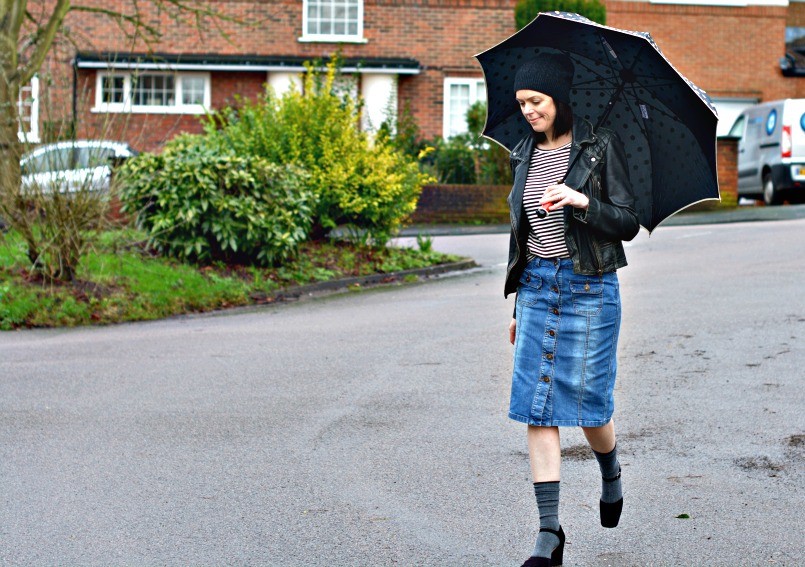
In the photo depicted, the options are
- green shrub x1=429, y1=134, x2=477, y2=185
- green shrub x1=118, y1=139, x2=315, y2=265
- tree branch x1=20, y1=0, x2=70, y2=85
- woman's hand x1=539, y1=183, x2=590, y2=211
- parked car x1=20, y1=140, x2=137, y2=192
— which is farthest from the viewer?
green shrub x1=429, y1=134, x2=477, y2=185

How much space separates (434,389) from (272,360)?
1.73 metres

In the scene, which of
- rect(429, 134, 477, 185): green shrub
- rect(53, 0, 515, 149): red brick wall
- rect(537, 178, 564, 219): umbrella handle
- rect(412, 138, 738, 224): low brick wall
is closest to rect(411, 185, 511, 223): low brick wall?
rect(412, 138, 738, 224): low brick wall

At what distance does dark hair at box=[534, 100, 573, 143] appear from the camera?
4.77 meters

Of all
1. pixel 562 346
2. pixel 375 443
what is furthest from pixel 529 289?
pixel 375 443

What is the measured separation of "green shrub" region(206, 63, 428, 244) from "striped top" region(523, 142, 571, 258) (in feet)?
35.4

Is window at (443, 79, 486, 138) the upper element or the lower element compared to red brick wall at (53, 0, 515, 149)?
lower

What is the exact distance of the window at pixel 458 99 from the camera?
94.5ft

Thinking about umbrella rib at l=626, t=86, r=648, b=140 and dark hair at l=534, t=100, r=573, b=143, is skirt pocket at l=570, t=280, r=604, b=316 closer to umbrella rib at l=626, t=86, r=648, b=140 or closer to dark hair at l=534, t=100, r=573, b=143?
dark hair at l=534, t=100, r=573, b=143

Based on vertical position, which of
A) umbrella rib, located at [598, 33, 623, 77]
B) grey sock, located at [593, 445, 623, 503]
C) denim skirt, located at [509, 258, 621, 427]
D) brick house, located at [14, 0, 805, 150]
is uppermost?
brick house, located at [14, 0, 805, 150]

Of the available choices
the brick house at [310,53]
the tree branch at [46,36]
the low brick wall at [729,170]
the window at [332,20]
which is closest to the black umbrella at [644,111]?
the tree branch at [46,36]

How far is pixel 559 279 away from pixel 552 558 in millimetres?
991

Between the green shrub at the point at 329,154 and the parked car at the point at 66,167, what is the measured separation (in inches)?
113

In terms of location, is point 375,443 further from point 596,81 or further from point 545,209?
point 545,209

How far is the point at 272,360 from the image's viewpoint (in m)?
9.76
